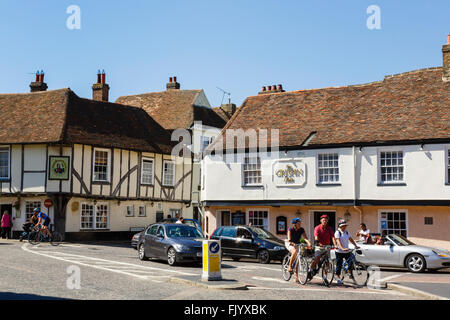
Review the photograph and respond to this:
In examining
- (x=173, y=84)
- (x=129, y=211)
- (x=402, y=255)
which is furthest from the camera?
(x=173, y=84)

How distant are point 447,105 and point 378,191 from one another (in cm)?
518

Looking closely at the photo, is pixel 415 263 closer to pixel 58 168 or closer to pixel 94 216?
pixel 94 216

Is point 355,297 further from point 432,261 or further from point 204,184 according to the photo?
point 204,184

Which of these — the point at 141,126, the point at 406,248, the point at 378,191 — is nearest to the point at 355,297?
the point at 406,248

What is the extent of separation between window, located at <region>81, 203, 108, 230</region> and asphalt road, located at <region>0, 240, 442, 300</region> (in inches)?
533

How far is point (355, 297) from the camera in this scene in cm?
1263

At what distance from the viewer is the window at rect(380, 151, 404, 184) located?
25.7 metres

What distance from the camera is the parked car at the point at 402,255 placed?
19.7m

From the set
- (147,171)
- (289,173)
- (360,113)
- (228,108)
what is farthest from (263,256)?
(228,108)

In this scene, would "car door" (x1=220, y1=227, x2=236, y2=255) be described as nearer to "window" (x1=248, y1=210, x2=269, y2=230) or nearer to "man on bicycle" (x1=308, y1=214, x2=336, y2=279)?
"window" (x1=248, y1=210, x2=269, y2=230)

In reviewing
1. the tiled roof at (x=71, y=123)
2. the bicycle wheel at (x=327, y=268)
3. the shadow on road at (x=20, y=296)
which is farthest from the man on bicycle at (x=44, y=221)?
the bicycle wheel at (x=327, y=268)

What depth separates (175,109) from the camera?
45.3 meters

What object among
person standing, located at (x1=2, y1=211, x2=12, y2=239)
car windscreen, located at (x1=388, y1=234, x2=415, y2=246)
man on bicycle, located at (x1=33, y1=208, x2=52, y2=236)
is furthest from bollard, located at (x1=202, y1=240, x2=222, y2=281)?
person standing, located at (x1=2, y1=211, x2=12, y2=239)

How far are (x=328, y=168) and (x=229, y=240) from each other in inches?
266
